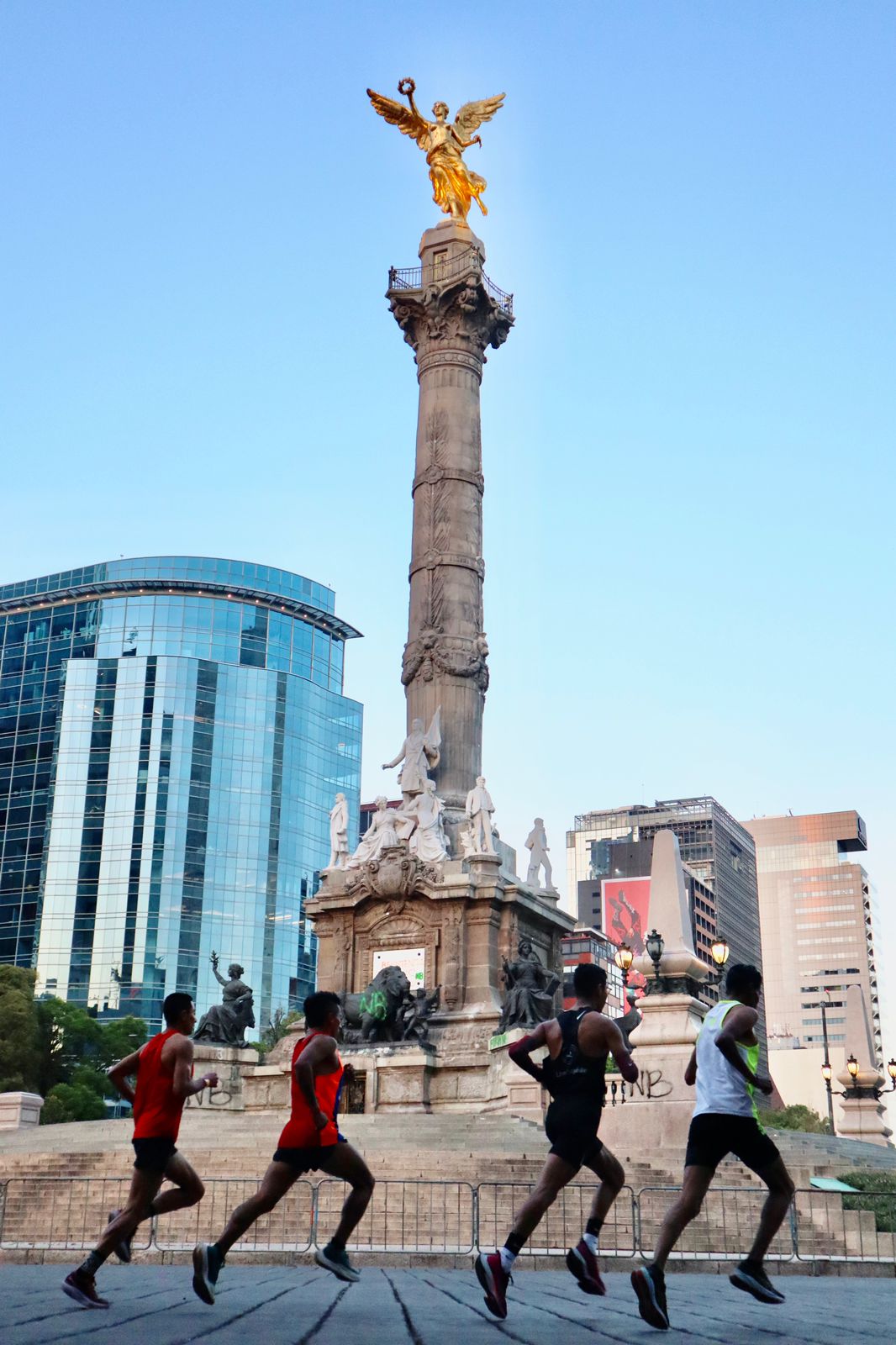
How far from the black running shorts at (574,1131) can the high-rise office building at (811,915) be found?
176 m

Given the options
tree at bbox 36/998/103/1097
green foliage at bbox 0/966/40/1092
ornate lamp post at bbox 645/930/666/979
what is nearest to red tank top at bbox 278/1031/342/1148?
ornate lamp post at bbox 645/930/666/979

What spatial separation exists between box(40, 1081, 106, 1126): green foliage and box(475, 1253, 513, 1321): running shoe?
48.4 meters

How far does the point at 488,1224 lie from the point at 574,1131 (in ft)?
30.7

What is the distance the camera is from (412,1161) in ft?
67.5

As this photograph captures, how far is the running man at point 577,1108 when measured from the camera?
7902 mm

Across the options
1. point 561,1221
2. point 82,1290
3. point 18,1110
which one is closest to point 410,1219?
point 561,1221

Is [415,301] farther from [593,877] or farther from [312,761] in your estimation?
[593,877]

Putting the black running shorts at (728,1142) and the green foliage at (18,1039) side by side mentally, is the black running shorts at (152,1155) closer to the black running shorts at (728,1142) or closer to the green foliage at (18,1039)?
the black running shorts at (728,1142)

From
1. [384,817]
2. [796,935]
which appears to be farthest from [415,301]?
[796,935]

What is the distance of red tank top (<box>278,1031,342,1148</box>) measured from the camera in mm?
8125

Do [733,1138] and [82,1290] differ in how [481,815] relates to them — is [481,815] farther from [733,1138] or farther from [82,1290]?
[82,1290]

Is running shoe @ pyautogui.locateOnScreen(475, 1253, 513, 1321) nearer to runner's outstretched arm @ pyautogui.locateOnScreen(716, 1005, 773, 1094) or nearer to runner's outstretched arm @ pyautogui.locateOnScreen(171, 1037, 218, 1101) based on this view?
runner's outstretched arm @ pyautogui.locateOnScreen(716, 1005, 773, 1094)

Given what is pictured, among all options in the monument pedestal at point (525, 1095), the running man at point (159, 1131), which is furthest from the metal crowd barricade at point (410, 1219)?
the monument pedestal at point (525, 1095)

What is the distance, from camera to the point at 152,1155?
8156 millimetres
